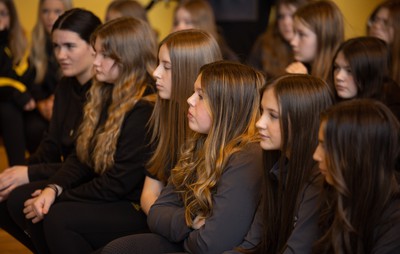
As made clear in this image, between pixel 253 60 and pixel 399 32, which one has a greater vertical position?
pixel 399 32

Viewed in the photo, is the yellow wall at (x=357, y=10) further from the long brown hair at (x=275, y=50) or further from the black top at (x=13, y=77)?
the black top at (x=13, y=77)

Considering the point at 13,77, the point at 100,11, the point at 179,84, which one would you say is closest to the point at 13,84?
the point at 13,77

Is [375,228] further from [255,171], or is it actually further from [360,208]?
[255,171]

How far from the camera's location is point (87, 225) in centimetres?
229

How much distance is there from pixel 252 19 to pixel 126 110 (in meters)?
2.20

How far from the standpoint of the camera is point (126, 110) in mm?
2422

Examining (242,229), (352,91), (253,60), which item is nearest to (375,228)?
(242,229)

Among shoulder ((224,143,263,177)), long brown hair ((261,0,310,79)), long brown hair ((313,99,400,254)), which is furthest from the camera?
long brown hair ((261,0,310,79))

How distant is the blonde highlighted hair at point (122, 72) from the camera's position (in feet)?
7.98

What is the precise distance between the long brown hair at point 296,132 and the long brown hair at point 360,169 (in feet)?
0.58

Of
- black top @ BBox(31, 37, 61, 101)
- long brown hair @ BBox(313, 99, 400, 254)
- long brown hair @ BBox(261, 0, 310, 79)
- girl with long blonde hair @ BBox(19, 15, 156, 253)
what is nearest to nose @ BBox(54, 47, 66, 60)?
girl with long blonde hair @ BBox(19, 15, 156, 253)

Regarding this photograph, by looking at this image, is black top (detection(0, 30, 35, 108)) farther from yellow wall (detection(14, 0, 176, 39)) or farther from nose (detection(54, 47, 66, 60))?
yellow wall (detection(14, 0, 176, 39))

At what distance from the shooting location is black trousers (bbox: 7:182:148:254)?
2.27m

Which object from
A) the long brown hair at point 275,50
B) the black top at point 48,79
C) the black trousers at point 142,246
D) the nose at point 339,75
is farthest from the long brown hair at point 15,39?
the black trousers at point 142,246
